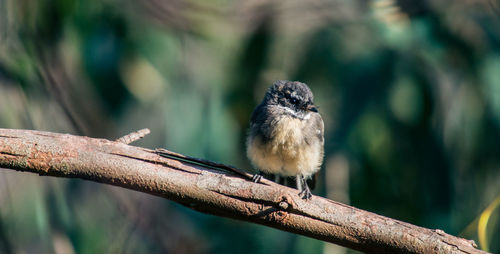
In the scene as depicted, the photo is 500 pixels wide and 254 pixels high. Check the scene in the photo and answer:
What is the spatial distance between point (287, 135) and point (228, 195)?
3.87ft

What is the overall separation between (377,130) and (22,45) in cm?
294

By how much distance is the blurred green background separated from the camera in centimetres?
418

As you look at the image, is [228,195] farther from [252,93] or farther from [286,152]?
[252,93]

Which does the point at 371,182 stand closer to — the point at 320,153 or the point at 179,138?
the point at 320,153

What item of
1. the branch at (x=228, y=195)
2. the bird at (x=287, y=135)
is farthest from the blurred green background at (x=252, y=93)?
the branch at (x=228, y=195)

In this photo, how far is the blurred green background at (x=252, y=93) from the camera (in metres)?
4.18

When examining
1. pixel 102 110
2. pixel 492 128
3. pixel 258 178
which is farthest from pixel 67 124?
pixel 492 128

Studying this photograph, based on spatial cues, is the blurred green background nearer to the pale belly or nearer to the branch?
the pale belly

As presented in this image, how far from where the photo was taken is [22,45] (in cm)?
420

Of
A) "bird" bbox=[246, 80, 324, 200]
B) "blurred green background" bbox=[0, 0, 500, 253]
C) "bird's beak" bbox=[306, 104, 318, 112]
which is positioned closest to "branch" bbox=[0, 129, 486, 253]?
"bird" bbox=[246, 80, 324, 200]

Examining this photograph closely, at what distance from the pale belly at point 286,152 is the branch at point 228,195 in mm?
1063

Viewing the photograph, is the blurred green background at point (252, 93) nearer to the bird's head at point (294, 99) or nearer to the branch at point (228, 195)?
the bird's head at point (294, 99)

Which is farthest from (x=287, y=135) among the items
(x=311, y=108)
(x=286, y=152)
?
(x=311, y=108)

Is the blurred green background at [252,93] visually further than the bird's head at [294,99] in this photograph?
Yes
